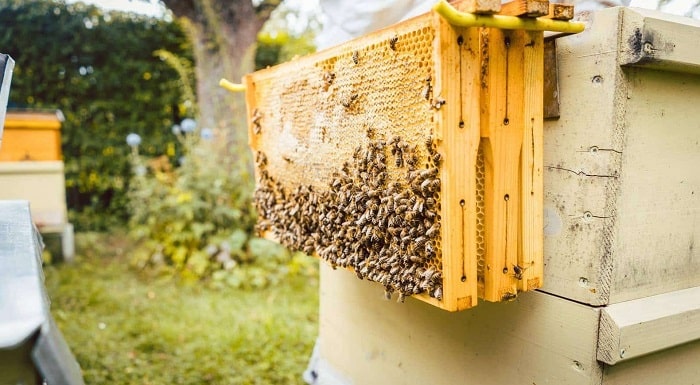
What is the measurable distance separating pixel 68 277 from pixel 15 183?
99cm

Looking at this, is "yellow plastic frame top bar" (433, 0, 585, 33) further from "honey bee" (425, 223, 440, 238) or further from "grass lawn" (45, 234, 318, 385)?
"grass lawn" (45, 234, 318, 385)

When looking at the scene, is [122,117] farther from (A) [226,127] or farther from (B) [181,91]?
(A) [226,127]

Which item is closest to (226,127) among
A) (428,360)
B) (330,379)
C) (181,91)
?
(181,91)

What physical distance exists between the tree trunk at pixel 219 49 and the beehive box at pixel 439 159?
4.52m

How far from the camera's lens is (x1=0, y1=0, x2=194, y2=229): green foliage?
21.9 feet

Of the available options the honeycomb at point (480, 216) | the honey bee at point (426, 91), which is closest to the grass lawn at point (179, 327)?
the honeycomb at point (480, 216)

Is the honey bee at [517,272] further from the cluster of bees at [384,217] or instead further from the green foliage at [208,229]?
the green foliage at [208,229]

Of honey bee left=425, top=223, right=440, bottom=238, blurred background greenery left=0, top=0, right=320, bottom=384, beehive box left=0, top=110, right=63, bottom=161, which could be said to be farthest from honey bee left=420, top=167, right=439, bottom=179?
beehive box left=0, top=110, right=63, bottom=161

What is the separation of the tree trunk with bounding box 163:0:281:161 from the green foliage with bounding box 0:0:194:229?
0.84 metres

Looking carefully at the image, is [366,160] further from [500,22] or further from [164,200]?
[164,200]

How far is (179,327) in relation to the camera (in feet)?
11.9

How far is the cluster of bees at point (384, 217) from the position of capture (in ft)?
3.72

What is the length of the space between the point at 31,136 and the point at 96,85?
2504 mm

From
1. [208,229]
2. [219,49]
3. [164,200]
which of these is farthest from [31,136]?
[219,49]
